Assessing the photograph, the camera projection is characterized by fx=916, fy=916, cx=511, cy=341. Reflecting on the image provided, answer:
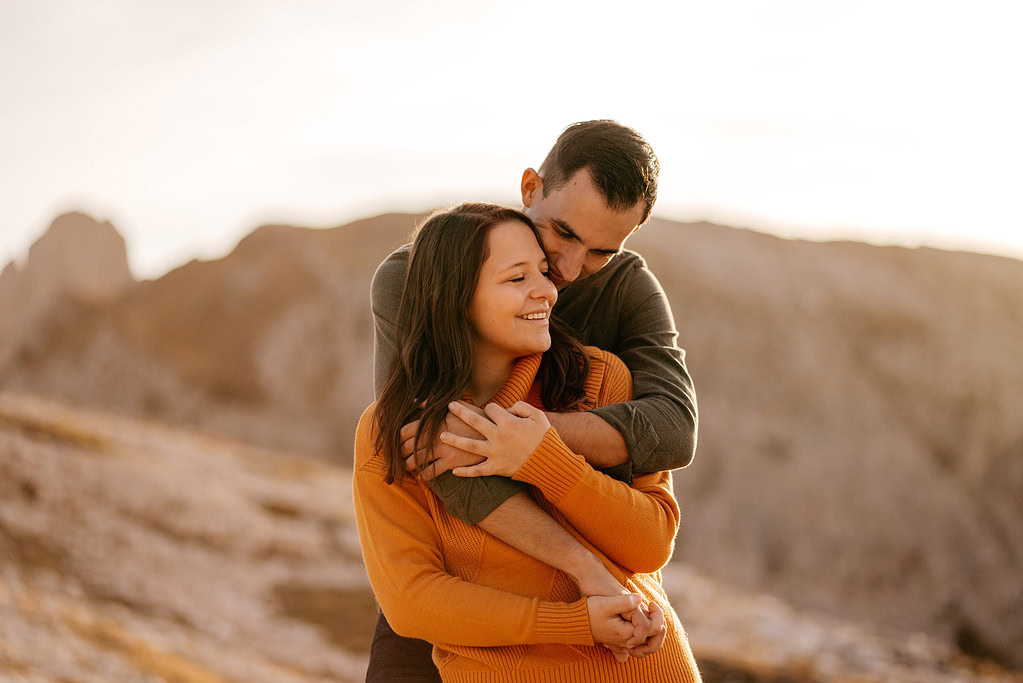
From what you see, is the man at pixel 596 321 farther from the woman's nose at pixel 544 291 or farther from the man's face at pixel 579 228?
the woman's nose at pixel 544 291

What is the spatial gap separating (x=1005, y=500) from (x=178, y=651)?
2189cm

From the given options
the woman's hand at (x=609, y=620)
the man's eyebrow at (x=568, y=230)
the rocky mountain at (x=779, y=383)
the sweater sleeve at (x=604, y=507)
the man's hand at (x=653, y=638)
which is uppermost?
the man's eyebrow at (x=568, y=230)

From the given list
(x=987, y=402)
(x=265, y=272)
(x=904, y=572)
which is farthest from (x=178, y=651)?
(x=265, y=272)

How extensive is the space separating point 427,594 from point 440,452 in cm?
38

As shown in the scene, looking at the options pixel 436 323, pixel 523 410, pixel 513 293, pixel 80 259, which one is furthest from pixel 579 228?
pixel 80 259

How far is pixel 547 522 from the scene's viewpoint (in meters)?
2.53

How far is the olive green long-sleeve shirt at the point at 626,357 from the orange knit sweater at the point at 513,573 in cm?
11

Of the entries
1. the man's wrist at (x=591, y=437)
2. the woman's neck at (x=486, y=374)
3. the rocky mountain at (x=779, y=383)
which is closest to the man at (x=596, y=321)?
the man's wrist at (x=591, y=437)

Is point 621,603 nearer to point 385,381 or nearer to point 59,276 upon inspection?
point 385,381

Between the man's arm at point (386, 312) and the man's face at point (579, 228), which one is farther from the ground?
the man's face at point (579, 228)

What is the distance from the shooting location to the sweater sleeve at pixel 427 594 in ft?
8.00

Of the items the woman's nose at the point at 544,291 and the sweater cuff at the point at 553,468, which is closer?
the sweater cuff at the point at 553,468

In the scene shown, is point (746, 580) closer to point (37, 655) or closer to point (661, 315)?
point (37, 655)

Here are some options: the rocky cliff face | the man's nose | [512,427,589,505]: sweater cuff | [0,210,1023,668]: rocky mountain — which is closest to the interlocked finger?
[512,427,589,505]: sweater cuff
